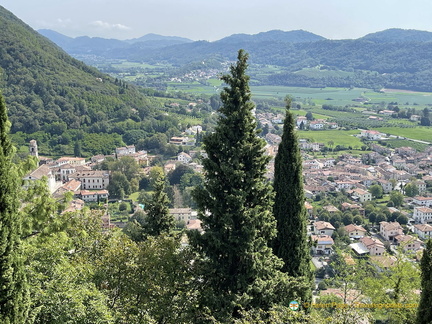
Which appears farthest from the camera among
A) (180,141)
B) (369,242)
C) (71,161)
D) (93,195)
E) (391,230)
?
(180,141)

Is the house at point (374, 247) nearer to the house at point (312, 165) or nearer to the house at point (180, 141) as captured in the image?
the house at point (312, 165)

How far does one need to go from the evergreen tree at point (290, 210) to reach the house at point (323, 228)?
31142 millimetres

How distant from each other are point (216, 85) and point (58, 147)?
120 metres

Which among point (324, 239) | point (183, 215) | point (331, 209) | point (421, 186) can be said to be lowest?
point (324, 239)

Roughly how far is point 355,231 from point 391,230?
339 cm

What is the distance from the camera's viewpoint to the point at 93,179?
5731 centimetres

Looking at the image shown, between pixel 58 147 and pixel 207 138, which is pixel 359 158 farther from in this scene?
pixel 207 138

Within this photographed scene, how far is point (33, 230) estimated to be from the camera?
356 inches

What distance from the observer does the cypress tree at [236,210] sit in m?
9.97

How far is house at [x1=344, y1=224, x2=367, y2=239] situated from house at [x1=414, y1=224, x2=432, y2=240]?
571 centimetres

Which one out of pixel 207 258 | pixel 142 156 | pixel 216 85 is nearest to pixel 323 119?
pixel 142 156

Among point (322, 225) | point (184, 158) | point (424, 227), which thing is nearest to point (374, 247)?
point (322, 225)

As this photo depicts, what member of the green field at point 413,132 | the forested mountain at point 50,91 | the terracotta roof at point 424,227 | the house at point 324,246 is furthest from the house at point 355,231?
the green field at point 413,132

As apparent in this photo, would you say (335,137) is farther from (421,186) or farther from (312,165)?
(421,186)
